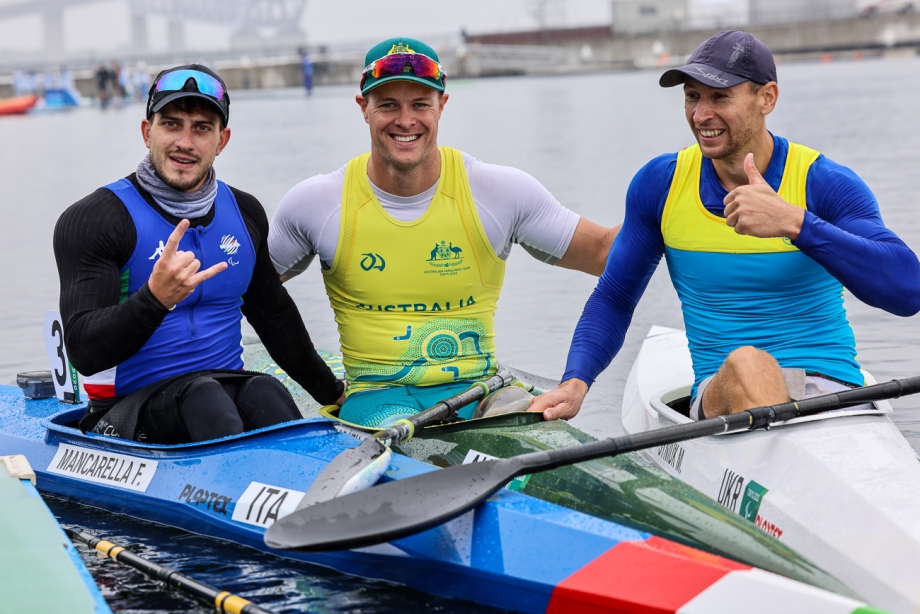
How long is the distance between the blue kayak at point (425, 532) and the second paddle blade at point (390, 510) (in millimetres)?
98

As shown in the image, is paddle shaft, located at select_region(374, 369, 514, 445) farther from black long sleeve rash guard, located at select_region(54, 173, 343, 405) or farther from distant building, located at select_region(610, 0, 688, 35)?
distant building, located at select_region(610, 0, 688, 35)

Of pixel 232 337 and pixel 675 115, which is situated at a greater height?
pixel 675 115

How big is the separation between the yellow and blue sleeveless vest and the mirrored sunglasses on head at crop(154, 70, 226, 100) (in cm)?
186

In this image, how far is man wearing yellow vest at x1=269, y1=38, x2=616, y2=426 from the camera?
5.09 meters

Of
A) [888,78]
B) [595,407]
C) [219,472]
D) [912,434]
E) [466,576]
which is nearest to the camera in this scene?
[466,576]

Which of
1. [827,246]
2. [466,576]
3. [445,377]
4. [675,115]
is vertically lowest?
[466,576]

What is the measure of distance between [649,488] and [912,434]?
280 centimetres

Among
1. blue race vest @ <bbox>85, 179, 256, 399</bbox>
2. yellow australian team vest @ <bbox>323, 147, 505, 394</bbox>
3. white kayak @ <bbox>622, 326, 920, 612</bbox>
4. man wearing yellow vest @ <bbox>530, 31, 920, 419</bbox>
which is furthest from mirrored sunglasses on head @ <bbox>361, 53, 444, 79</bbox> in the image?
white kayak @ <bbox>622, 326, 920, 612</bbox>

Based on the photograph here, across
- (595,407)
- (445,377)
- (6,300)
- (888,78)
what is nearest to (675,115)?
(888,78)

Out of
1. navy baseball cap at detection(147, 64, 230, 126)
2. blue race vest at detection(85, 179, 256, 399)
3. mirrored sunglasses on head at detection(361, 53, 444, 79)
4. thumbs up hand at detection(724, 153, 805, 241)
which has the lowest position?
blue race vest at detection(85, 179, 256, 399)

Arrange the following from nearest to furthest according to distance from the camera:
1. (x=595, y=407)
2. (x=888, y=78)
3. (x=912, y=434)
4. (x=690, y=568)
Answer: (x=690, y=568), (x=912, y=434), (x=595, y=407), (x=888, y=78)

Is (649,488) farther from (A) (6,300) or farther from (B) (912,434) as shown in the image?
(A) (6,300)

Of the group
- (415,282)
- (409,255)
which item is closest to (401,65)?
(409,255)

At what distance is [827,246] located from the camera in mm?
4188
